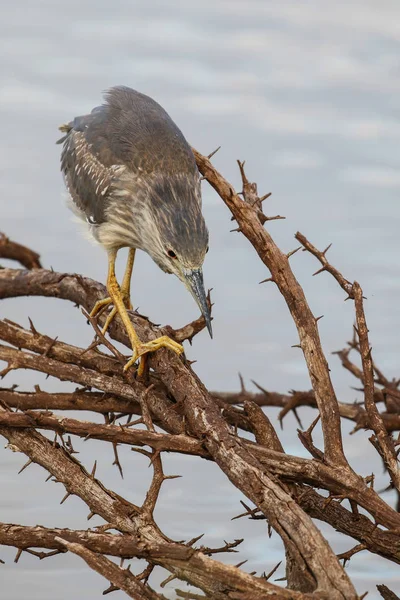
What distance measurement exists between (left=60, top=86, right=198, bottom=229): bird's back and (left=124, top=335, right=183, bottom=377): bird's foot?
1.04 m

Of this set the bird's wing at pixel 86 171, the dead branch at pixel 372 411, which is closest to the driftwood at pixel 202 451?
the dead branch at pixel 372 411

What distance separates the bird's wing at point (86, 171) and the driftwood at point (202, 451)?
0.66m

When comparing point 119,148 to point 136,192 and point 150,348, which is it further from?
point 150,348

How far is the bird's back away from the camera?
20.2 feet

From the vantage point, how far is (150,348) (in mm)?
5625

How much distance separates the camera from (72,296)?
21.7 feet

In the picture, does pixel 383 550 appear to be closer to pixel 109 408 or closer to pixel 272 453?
pixel 272 453

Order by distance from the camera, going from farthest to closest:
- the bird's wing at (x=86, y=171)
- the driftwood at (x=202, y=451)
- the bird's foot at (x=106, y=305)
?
1. the bird's wing at (x=86, y=171)
2. the bird's foot at (x=106, y=305)
3. the driftwood at (x=202, y=451)

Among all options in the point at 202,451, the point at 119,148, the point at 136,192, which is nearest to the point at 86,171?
the point at 119,148

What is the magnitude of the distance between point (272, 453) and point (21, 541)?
1283 mm

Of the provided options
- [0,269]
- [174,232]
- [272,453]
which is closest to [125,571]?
[272,453]

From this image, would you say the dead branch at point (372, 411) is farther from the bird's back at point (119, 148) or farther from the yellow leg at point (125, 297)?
the yellow leg at point (125, 297)

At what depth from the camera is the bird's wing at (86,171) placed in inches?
257

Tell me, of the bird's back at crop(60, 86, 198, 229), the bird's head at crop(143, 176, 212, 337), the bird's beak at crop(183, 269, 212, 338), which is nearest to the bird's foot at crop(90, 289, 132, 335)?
the bird's head at crop(143, 176, 212, 337)
